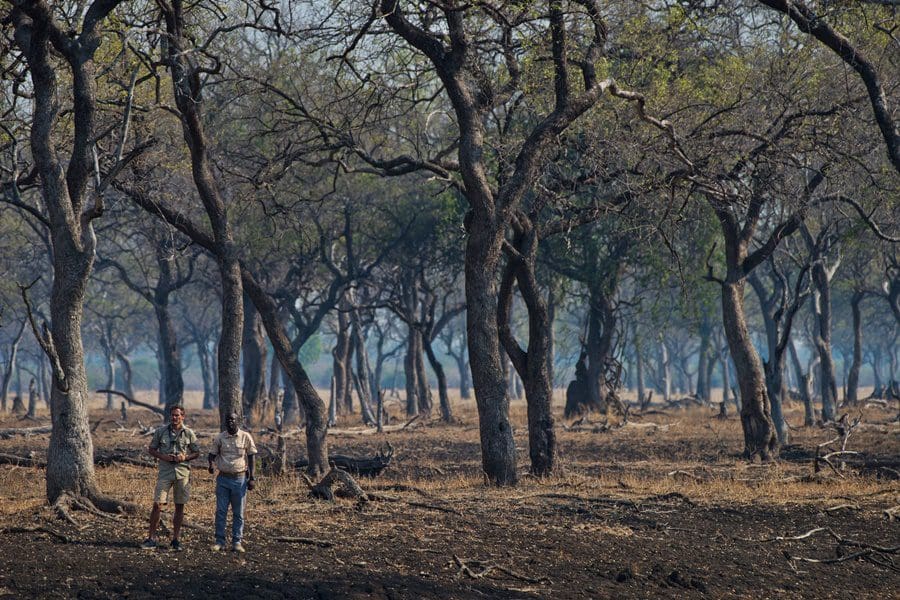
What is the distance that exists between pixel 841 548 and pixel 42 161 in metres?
10.7

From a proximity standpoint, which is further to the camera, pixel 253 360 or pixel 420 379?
pixel 420 379

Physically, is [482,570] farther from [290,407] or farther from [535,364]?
[290,407]

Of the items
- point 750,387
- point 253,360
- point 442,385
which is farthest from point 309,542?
point 253,360

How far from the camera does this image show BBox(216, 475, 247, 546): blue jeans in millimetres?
11492

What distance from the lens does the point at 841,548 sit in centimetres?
1309

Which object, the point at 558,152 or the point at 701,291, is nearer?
the point at 558,152

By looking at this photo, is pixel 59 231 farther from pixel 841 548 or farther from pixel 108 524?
pixel 841 548

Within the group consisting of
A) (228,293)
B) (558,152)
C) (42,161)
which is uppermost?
(558,152)

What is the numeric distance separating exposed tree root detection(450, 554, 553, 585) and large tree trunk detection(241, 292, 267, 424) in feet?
89.2

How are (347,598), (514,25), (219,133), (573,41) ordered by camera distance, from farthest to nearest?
(219,133)
(573,41)
(514,25)
(347,598)

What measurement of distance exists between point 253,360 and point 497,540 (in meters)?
27.1

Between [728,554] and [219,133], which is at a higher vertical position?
[219,133]

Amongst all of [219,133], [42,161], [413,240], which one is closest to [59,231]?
[42,161]

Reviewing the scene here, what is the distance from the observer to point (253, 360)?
3881 cm
